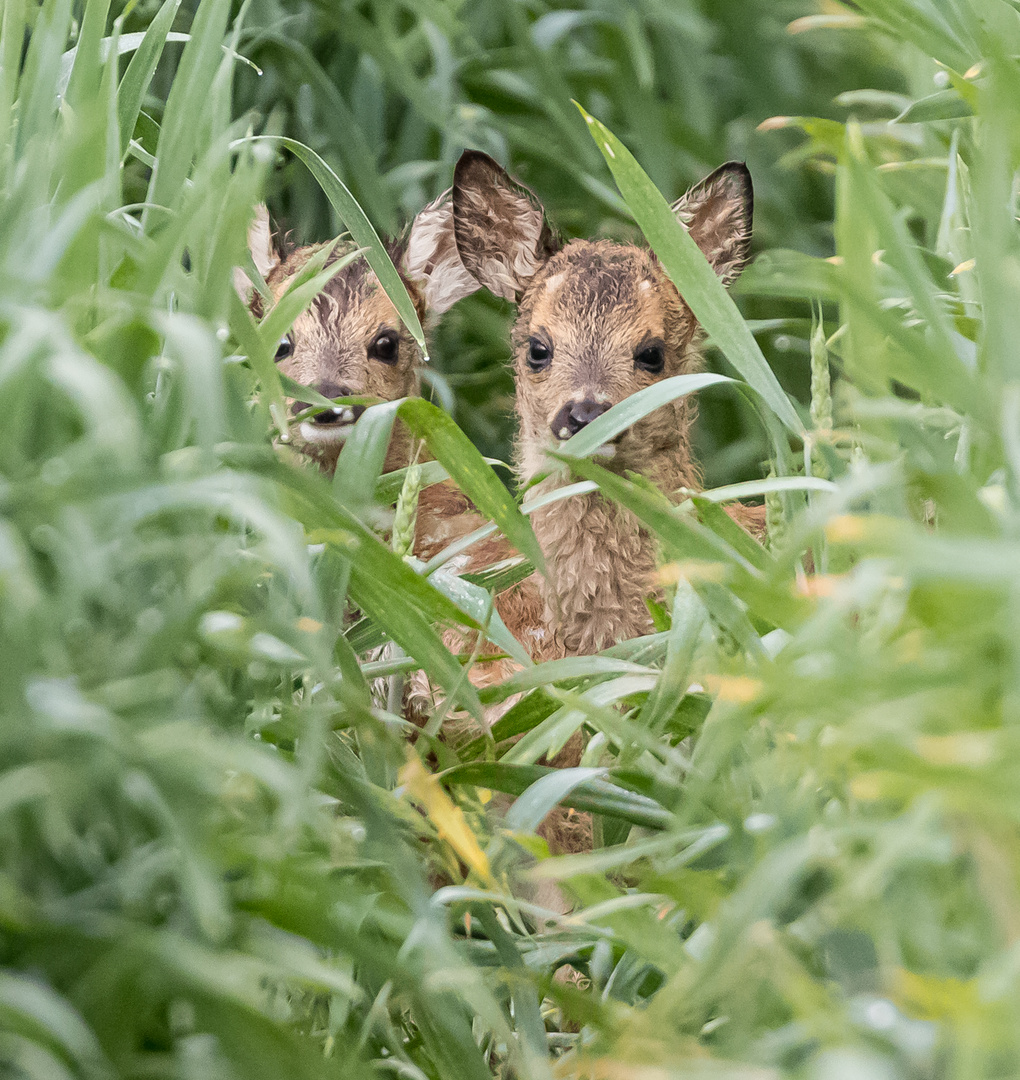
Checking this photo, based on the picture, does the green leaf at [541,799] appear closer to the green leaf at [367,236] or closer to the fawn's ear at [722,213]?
the green leaf at [367,236]

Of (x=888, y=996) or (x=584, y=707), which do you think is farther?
(x=584, y=707)

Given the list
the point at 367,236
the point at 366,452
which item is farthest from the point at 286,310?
the point at 367,236

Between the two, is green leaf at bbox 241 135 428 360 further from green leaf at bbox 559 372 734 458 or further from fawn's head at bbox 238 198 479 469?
fawn's head at bbox 238 198 479 469

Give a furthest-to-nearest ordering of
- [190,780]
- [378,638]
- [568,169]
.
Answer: [568,169]
[378,638]
[190,780]

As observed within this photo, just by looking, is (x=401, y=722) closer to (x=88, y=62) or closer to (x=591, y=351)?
(x=88, y=62)

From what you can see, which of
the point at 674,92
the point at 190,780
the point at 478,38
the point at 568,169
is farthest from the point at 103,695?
the point at 674,92

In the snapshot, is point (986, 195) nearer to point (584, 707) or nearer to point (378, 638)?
point (584, 707)
